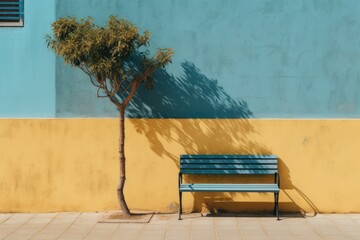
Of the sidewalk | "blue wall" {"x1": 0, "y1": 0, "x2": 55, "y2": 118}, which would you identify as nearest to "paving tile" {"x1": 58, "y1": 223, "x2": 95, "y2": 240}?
the sidewalk

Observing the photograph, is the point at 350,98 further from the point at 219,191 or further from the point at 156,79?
the point at 156,79

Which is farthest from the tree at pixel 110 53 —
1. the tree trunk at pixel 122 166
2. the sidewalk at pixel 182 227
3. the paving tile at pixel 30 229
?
the paving tile at pixel 30 229

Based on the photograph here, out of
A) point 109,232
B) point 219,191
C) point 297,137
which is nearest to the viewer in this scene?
point 109,232

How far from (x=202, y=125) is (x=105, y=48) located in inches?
80.6

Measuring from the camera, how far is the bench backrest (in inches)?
323

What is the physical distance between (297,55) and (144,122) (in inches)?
107

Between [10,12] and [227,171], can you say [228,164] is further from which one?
[10,12]

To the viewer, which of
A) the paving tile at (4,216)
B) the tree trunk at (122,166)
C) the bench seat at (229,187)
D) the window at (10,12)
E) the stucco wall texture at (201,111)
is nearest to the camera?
the bench seat at (229,187)

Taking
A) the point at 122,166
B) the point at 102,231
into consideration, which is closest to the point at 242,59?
the point at 122,166

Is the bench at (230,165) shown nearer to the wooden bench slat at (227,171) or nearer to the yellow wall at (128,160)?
the wooden bench slat at (227,171)

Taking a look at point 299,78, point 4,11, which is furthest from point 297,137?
point 4,11

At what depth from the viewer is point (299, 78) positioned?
329 inches

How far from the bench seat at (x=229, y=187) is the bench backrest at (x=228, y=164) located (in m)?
0.26

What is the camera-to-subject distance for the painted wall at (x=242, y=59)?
8.35 m
